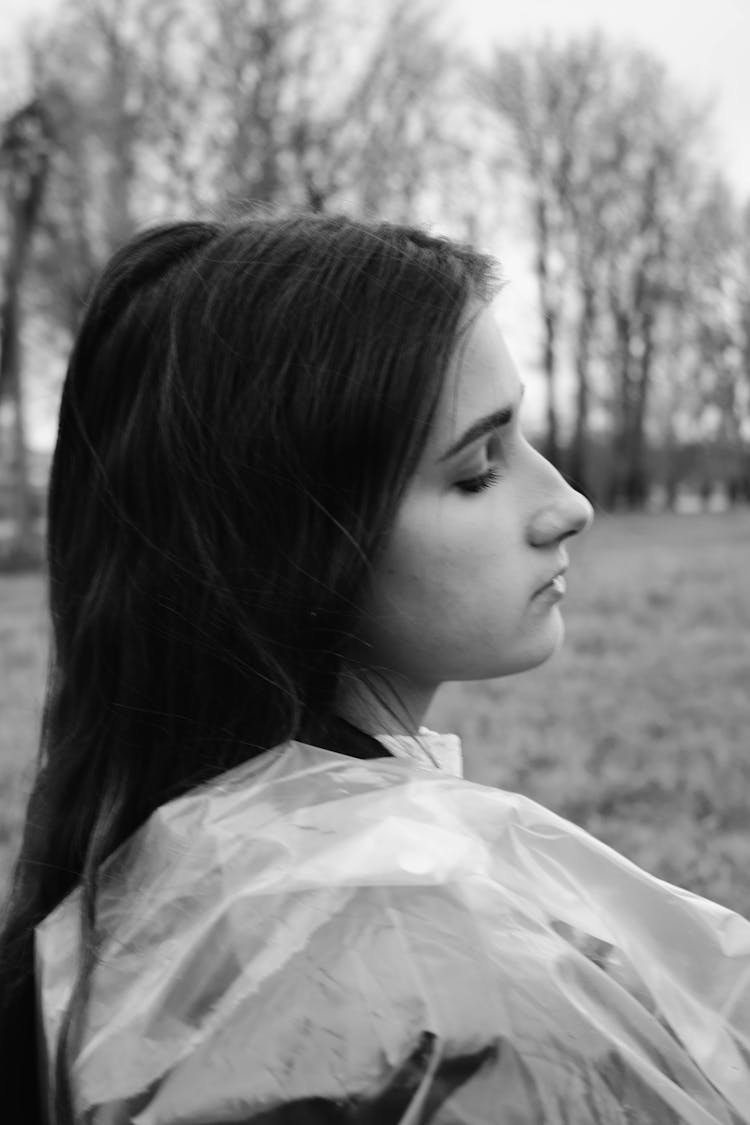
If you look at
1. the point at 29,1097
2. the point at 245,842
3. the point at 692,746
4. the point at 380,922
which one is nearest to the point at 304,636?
the point at 245,842

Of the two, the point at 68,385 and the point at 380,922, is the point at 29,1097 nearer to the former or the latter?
the point at 380,922

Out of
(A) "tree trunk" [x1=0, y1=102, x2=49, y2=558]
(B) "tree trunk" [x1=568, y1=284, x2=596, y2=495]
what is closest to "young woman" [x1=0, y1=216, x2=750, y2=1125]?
(A) "tree trunk" [x1=0, y1=102, x2=49, y2=558]

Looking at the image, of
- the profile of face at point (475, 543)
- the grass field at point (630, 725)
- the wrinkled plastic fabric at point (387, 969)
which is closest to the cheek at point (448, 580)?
the profile of face at point (475, 543)

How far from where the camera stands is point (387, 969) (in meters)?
0.92

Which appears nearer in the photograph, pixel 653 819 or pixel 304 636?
pixel 304 636

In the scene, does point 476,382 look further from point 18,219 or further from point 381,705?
point 18,219

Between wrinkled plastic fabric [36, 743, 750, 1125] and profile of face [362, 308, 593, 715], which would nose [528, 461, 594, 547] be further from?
wrinkled plastic fabric [36, 743, 750, 1125]

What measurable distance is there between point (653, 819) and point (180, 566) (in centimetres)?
297

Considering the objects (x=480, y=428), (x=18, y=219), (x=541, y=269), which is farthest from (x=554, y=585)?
(x=541, y=269)

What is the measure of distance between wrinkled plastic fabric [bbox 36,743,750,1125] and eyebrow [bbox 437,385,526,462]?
0.33 meters

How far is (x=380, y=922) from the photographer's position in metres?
0.95

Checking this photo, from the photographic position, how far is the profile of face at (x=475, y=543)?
1.29 meters

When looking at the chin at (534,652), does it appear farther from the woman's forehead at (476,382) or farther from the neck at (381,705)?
the woman's forehead at (476,382)

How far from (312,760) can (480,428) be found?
0.39m
